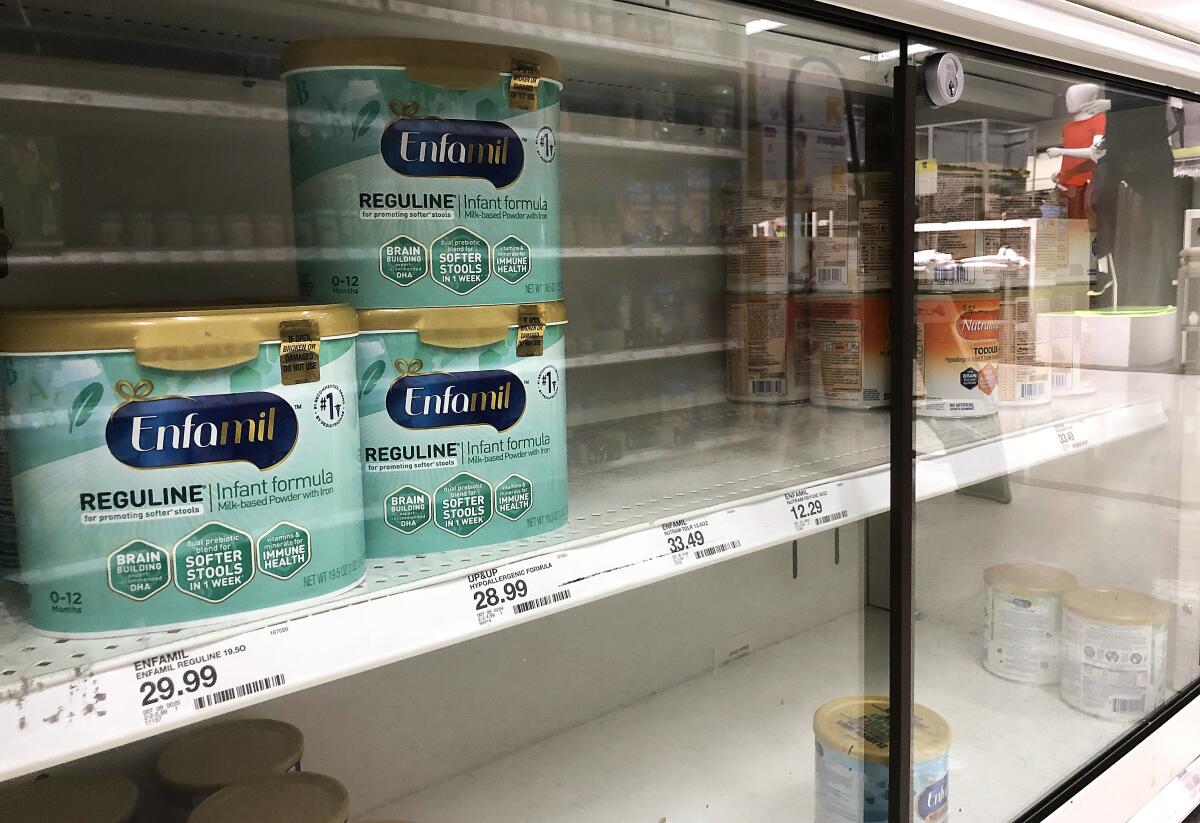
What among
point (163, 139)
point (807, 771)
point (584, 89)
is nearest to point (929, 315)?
point (584, 89)

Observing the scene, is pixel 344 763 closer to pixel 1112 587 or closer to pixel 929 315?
pixel 929 315

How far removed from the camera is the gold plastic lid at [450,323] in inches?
34.5

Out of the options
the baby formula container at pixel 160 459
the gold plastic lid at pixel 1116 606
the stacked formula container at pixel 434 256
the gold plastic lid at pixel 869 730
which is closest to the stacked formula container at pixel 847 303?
the gold plastic lid at pixel 869 730

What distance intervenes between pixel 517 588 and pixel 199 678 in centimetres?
28

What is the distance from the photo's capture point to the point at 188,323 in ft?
2.31

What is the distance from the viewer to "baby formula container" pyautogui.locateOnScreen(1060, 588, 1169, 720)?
1749 mm

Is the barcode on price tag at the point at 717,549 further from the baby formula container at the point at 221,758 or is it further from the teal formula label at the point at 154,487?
the baby formula container at the point at 221,758

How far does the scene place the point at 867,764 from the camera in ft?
4.20

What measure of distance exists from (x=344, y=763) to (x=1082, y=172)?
1.67 metres

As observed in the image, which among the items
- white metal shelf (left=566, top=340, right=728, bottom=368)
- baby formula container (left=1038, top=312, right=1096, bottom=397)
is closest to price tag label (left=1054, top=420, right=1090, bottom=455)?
baby formula container (left=1038, top=312, right=1096, bottom=397)

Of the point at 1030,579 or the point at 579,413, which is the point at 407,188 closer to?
the point at 579,413

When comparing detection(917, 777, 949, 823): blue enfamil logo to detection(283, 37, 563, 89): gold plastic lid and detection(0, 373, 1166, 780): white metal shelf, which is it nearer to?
detection(0, 373, 1166, 780): white metal shelf

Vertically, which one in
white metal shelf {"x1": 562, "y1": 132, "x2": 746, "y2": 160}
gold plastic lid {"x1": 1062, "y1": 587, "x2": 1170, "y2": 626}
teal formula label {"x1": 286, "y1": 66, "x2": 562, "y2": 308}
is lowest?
gold plastic lid {"x1": 1062, "y1": 587, "x2": 1170, "y2": 626}

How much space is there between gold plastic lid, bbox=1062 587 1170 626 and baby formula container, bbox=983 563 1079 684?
0.03 metres
